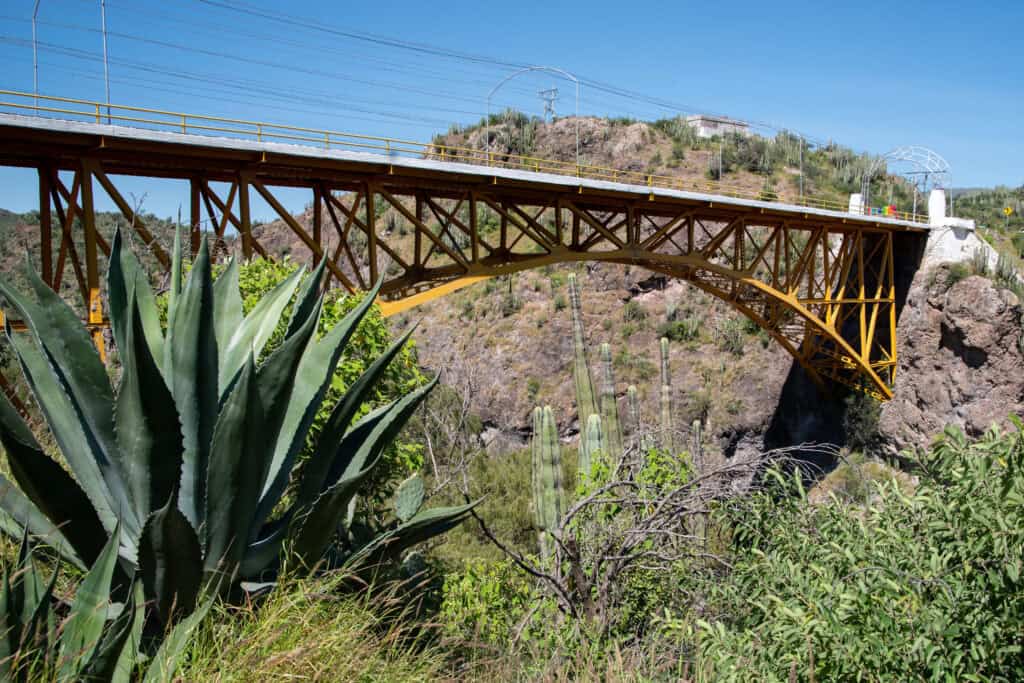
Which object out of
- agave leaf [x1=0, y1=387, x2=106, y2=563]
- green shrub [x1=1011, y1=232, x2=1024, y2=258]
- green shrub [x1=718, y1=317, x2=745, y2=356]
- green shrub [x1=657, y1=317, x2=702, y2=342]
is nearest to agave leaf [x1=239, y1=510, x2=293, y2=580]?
agave leaf [x1=0, y1=387, x2=106, y2=563]

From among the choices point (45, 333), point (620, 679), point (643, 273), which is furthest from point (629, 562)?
point (643, 273)

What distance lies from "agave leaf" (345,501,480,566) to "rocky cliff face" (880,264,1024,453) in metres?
21.3

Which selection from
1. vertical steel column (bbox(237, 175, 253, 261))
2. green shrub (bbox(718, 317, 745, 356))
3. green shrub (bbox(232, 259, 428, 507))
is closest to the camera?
green shrub (bbox(232, 259, 428, 507))

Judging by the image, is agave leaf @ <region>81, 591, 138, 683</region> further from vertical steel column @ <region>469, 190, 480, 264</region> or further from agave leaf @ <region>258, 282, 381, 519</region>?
vertical steel column @ <region>469, 190, 480, 264</region>

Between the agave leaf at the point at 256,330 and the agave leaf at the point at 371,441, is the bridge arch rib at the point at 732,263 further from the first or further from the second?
the agave leaf at the point at 371,441

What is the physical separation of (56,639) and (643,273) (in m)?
33.8

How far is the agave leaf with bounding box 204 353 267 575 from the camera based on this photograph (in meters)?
3.51

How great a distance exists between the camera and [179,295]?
4.07 m

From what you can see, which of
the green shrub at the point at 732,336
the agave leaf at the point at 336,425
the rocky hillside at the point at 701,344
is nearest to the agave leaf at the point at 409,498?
the agave leaf at the point at 336,425

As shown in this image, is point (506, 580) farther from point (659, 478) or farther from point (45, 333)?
point (45, 333)

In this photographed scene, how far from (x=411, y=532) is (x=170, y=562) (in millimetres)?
1244

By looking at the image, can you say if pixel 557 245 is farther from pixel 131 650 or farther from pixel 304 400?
pixel 131 650

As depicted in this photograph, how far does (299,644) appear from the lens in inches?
139

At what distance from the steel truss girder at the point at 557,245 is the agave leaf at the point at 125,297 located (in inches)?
59.4
